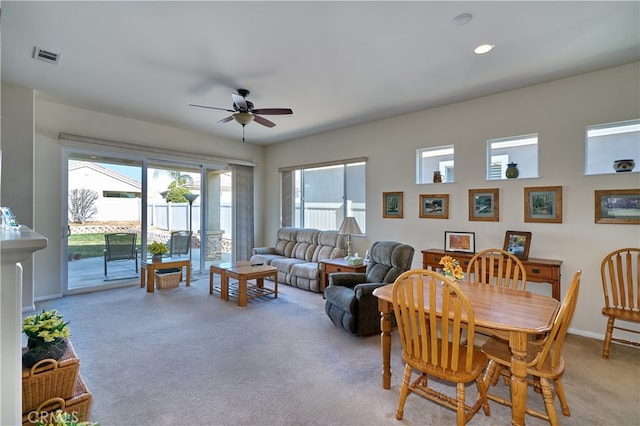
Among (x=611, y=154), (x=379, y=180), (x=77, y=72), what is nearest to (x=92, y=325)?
(x=77, y=72)

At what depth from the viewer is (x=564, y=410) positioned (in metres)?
2.02

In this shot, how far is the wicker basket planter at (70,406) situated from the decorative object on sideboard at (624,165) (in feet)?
16.0

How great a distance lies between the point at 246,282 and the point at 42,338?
2655 mm

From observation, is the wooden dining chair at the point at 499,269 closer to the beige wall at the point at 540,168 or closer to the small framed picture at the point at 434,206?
the beige wall at the point at 540,168

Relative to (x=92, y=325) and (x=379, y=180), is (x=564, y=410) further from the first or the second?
(x=92, y=325)

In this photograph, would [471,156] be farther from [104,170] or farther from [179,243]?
[104,170]

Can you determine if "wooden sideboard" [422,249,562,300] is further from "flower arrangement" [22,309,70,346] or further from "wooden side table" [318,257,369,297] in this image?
"flower arrangement" [22,309,70,346]

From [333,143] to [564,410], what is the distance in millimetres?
4837

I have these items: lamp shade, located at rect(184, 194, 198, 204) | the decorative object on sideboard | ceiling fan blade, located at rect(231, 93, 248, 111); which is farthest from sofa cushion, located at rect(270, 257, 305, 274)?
the decorative object on sideboard

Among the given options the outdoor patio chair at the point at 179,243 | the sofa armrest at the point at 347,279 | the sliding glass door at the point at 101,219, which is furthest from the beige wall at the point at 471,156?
the outdoor patio chair at the point at 179,243

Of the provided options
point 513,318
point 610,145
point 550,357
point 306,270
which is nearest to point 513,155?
point 610,145

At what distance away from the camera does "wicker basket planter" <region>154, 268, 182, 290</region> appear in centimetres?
507

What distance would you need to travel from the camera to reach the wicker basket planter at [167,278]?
507 centimetres

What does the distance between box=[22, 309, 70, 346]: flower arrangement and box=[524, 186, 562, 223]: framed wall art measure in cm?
449
